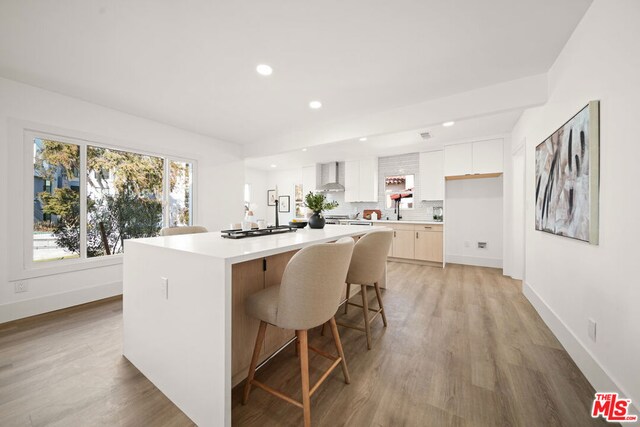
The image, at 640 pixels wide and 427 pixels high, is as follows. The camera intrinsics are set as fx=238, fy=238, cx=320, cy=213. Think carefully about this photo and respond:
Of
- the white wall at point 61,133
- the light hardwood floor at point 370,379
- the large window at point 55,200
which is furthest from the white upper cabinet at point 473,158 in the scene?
the large window at point 55,200

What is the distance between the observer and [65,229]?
287cm

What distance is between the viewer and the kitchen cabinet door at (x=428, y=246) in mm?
4598

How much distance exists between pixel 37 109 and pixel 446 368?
4623 mm

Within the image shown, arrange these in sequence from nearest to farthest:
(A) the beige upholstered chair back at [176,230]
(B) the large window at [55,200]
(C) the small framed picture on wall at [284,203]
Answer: (A) the beige upholstered chair back at [176,230]
(B) the large window at [55,200]
(C) the small framed picture on wall at [284,203]

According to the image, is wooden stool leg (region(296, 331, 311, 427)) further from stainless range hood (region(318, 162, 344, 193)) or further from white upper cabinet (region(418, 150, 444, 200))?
stainless range hood (region(318, 162, 344, 193))

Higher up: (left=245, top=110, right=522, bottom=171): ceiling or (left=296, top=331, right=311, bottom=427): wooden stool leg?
(left=245, top=110, right=522, bottom=171): ceiling

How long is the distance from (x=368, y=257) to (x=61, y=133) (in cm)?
370

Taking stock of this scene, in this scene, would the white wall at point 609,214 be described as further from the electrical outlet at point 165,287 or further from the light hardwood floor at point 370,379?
the electrical outlet at point 165,287

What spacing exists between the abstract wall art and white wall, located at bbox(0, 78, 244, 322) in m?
4.66

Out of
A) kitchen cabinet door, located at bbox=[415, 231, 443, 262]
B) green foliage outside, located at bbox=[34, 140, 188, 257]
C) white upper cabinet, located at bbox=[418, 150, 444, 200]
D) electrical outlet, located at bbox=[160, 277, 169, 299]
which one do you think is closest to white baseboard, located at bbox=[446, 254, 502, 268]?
kitchen cabinet door, located at bbox=[415, 231, 443, 262]

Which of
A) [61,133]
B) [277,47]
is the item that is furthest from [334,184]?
[61,133]

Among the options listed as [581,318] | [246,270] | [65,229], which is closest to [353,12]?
[246,270]

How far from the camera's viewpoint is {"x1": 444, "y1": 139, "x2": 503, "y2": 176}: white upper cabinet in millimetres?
4211

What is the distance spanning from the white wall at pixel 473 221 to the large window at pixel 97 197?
521cm
